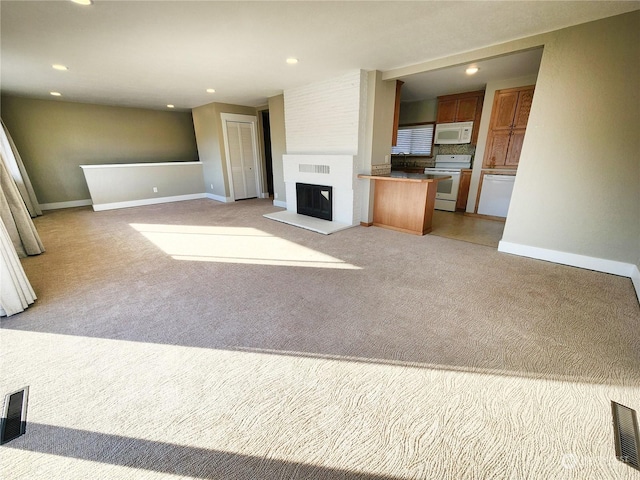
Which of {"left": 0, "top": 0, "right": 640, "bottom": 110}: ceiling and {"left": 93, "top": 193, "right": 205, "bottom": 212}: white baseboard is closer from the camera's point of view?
{"left": 0, "top": 0, "right": 640, "bottom": 110}: ceiling

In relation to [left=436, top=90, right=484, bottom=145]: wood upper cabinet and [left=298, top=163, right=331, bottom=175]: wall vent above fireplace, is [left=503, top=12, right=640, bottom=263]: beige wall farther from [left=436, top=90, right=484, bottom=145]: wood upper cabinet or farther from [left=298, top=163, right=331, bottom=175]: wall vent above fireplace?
[left=298, top=163, right=331, bottom=175]: wall vent above fireplace

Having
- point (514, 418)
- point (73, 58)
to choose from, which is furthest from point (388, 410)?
point (73, 58)

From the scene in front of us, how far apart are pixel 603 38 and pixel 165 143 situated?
29.0 feet

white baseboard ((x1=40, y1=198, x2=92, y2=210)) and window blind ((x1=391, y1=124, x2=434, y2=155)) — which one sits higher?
window blind ((x1=391, y1=124, x2=434, y2=155))

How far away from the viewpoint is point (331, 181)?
187 inches

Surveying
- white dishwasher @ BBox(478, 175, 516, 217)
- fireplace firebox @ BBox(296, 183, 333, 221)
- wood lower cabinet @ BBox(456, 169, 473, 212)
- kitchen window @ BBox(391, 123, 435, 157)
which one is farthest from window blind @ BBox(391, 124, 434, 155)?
fireplace firebox @ BBox(296, 183, 333, 221)

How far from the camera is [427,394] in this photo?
4.79 ft

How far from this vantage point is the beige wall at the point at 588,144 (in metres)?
2.51

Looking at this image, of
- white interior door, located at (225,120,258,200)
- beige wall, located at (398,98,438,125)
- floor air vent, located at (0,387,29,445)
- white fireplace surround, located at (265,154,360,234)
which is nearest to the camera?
floor air vent, located at (0,387,29,445)

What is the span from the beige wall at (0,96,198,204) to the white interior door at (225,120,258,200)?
7.12ft

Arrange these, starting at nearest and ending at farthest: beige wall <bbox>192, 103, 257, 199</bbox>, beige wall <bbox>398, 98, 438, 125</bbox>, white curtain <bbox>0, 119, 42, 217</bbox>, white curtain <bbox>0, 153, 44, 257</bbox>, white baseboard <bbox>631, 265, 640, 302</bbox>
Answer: white baseboard <bbox>631, 265, 640, 302</bbox> < white curtain <bbox>0, 153, 44, 257</bbox> < white curtain <bbox>0, 119, 42, 217</bbox> < beige wall <bbox>398, 98, 438, 125</bbox> < beige wall <bbox>192, 103, 257, 199</bbox>

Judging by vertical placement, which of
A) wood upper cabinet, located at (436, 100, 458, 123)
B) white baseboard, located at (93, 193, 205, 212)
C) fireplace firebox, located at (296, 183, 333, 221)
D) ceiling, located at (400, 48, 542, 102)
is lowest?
white baseboard, located at (93, 193, 205, 212)

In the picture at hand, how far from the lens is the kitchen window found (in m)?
6.17

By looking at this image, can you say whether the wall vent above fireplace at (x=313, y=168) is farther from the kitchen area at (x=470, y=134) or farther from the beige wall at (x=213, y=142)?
the beige wall at (x=213, y=142)
